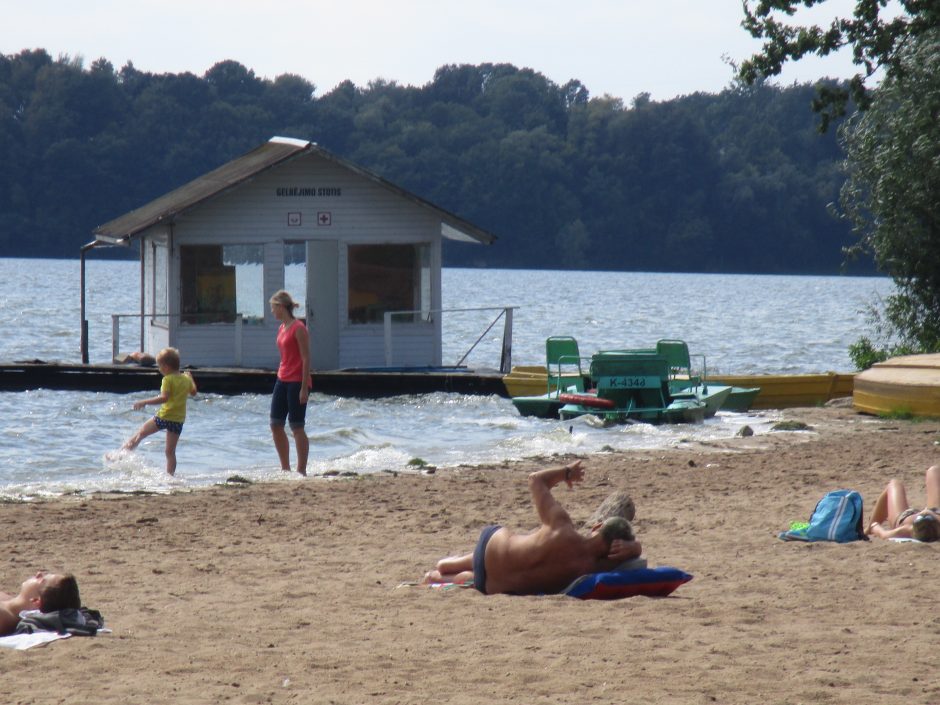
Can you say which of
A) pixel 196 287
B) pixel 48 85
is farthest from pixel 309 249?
pixel 48 85

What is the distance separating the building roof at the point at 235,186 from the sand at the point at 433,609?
11.4 m

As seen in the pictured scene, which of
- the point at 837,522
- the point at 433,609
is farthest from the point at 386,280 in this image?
the point at 433,609

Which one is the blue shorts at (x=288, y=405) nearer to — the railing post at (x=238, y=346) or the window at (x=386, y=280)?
the railing post at (x=238, y=346)

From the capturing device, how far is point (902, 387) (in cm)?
1988

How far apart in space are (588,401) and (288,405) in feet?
23.8

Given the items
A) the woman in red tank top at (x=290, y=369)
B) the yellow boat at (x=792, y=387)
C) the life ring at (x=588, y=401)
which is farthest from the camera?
the yellow boat at (x=792, y=387)

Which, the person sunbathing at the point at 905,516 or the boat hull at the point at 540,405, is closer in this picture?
the person sunbathing at the point at 905,516

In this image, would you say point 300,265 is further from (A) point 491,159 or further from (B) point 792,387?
(A) point 491,159

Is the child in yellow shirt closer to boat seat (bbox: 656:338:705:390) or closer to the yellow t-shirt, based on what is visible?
the yellow t-shirt

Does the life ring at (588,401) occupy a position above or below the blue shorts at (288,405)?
below

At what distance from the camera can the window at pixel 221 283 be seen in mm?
23984

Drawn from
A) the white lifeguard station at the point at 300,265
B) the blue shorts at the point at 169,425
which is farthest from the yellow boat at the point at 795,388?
the blue shorts at the point at 169,425

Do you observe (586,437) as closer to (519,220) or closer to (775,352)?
(775,352)

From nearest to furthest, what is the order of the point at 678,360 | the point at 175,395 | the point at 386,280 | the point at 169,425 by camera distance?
the point at 175,395
the point at 169,425
the point at 678,360
the point at 386,280
